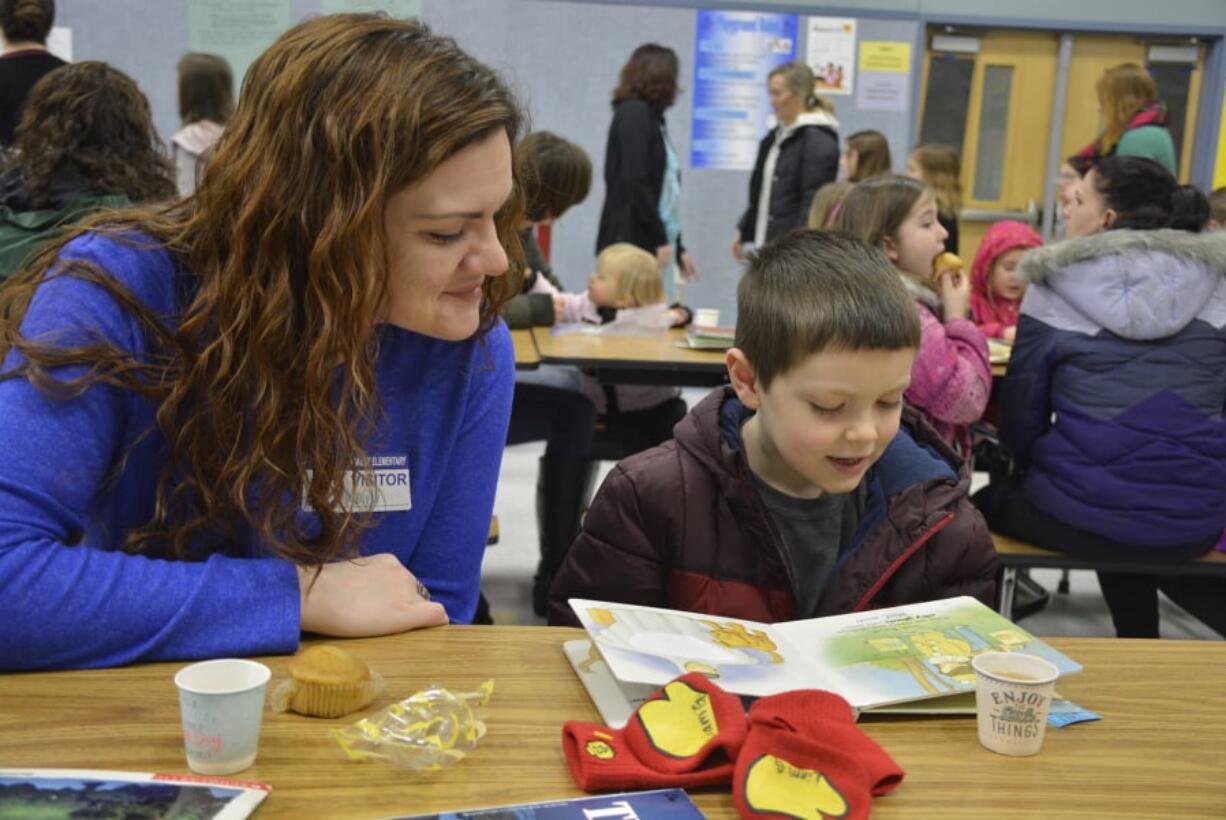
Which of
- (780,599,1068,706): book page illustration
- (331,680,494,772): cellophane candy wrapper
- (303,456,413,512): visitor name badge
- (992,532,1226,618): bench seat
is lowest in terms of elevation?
(992,532,1226,618): bench seat

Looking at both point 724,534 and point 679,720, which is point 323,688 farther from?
point 724,534

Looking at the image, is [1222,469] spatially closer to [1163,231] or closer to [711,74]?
[1163,231]

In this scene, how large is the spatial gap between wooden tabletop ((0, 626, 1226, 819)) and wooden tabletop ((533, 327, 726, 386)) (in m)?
1.93

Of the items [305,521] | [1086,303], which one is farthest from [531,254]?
[305,521]

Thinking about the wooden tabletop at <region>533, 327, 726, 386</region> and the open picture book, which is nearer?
the open picture book

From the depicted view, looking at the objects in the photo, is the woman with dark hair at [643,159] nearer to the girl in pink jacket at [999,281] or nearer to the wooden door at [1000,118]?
the girl in pink jacket at [999,281]

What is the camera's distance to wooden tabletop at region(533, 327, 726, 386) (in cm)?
312

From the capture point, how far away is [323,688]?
1.02 m

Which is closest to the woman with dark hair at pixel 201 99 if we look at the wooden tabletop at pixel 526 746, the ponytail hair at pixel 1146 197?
the ponytail hair at pixel 1146 197

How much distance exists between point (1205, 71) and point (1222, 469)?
18.1 ft

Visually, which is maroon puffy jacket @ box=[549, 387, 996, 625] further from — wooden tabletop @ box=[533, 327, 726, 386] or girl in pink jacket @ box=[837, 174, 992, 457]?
wooden tabletop @ box=[533, 327, 726, 386]

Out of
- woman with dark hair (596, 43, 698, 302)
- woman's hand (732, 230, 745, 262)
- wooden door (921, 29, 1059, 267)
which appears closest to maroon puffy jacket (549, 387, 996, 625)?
woman with dark hair (596, 43, 698, 302)

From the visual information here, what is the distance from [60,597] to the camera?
1069mm

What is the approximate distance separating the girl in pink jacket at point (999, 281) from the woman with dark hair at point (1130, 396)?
1.04 metres
